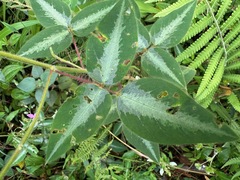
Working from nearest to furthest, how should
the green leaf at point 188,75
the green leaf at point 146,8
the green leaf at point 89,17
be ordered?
the green leaf at point 89,17 → the green leaf at point 188,75 → the green leaf at point 146,8

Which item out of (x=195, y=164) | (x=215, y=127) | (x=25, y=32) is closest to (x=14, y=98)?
(x=25, y=32)

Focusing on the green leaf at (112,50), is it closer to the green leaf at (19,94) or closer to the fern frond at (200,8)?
the fern frond at (200,8)

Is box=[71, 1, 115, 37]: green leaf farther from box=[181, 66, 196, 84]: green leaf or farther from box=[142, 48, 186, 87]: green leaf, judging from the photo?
box=[181, 66, 196, 84]: green leaf

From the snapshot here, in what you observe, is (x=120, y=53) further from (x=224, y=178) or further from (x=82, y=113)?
(x=224, y=178)

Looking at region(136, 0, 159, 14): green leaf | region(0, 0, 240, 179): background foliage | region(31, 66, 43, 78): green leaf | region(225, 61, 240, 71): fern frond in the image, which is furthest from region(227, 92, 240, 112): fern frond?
region(31, 66, 43, 78): green leaf

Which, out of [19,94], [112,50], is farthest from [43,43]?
[19,94]

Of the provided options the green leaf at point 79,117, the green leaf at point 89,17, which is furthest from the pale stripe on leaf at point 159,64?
the green leaf at point 79,117
